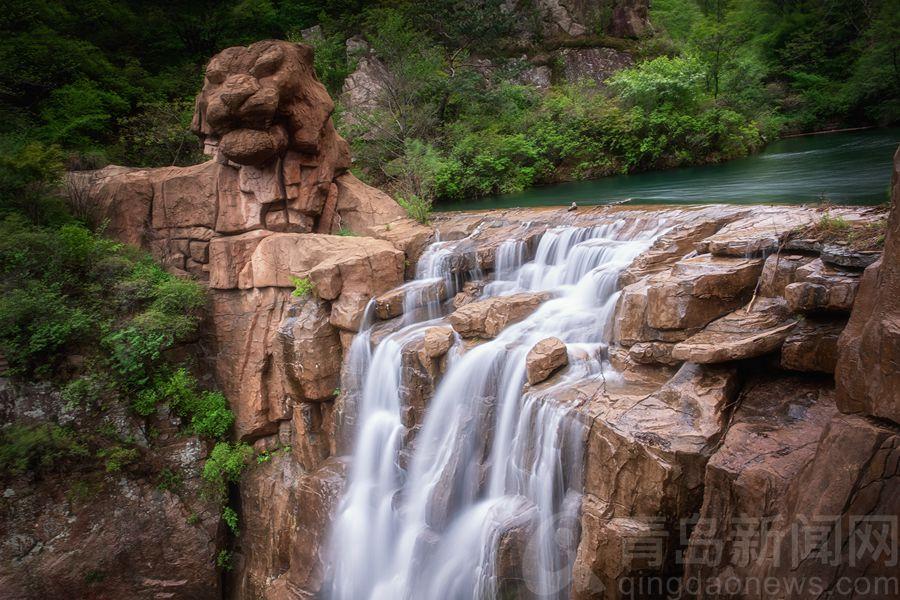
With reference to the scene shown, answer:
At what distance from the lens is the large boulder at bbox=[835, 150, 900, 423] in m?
3.16

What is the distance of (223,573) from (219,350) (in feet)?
14.2

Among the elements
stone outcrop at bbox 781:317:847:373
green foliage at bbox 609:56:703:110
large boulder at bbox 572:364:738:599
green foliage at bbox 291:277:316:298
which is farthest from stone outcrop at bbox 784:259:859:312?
green foliage at bbox 609:56:703:110

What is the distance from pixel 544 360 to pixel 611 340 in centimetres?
101

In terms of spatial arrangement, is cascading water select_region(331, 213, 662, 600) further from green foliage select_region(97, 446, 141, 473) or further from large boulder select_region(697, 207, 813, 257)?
green foliage select_region(97, 446, 141, 473)

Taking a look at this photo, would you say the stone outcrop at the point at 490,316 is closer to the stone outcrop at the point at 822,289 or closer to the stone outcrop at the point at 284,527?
the stone outcrop at the point at 284,527

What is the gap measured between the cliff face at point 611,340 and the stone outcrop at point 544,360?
0.04 metres

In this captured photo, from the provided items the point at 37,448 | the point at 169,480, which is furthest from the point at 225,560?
the point at 37,448

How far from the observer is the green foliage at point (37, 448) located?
777 cm

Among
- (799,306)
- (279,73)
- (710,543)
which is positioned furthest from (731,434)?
(279,73)

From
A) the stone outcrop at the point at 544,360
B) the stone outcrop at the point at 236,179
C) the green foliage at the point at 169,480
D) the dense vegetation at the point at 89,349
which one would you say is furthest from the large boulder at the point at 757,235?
the green foliage at the point at 169,480

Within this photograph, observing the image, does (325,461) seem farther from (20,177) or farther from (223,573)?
(20,177)

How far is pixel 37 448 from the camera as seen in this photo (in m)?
7.94

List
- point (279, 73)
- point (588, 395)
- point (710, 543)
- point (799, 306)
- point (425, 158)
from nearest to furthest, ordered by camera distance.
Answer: point (710, 543), point (799, 306), point (588, 395), point (279, 73), point (425, 158)

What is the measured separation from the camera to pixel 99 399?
28.5ft
